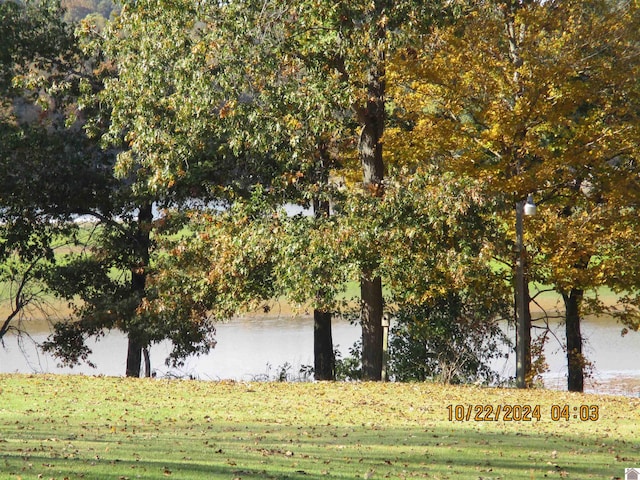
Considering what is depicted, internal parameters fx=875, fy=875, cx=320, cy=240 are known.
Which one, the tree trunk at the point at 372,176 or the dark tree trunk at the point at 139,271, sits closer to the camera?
the tree trunk at the point at 372,176

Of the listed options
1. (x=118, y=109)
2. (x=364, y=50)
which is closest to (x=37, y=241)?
(x=118, y=109)

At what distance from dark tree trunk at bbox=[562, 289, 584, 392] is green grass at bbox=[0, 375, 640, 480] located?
5.05 metres

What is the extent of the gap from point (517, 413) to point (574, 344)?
880cm

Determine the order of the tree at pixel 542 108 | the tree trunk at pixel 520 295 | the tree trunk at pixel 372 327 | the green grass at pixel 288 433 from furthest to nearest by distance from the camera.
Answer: the tree trunk at pixel 372 327, the tree at pixel 542 108, the tree trunk at pixel 520 295, the green grass at pixel 288 433

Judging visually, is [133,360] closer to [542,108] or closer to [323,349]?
[323,349]

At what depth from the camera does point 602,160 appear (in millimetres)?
18469

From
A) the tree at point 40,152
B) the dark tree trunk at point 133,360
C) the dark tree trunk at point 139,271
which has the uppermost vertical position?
the tree at point 40,152

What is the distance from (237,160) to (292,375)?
18.7ft

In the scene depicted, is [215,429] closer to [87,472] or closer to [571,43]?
[87,472]

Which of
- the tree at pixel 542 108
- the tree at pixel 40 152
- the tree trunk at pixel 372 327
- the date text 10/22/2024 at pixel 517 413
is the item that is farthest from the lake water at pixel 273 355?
the date text 10/22/2024 at pixel 517 413

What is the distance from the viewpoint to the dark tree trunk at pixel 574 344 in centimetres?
2083

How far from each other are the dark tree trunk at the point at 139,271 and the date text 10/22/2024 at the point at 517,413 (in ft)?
32.1

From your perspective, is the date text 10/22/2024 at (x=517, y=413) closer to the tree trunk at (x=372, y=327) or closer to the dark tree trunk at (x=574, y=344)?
the tree trunk at (x=372, y=327)

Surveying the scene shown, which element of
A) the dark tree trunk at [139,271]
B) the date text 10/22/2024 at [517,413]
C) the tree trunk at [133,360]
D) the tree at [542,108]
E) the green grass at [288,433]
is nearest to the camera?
the green grass at [288,433]
